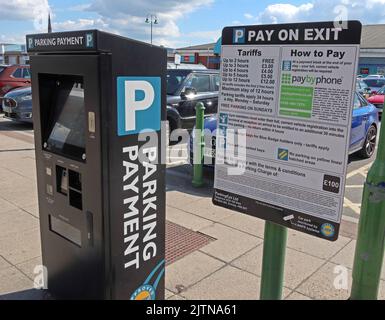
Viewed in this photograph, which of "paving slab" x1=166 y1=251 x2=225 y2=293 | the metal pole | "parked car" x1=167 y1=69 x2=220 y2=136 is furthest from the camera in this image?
"parked car" x1=167 y1=69 x2=220 y2=136

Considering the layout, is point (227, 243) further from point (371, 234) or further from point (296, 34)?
point (296, 34)

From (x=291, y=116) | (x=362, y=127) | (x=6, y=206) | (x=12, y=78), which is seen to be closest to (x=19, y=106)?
(x=12, y=78)

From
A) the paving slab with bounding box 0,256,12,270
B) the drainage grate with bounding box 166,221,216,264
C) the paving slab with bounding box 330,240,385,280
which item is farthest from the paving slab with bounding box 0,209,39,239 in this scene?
the paving slab with bounding box 330,240,385,280

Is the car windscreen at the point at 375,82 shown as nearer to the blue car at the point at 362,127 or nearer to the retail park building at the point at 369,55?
the retail park building at the point at 369,55

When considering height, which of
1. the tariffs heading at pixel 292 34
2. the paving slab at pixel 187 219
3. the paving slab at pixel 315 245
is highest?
the tariffs heading at pixel 292 34

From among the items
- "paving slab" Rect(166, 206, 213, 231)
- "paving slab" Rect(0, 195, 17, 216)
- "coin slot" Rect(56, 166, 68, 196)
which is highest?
"coin slot" Rect(56, 166, 68, 196)

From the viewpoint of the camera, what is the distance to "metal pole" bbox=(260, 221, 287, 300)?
2.38 metres

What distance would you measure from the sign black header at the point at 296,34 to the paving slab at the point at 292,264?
2.06m

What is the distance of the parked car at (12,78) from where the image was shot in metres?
13.1

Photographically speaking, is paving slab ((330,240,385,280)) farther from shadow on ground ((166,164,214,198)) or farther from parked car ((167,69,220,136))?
parked car ((167,69,220,136))

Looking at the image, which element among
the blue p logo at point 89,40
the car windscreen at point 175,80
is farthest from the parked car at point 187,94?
the blue p logo at point 89,40

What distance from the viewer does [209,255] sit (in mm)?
3785
